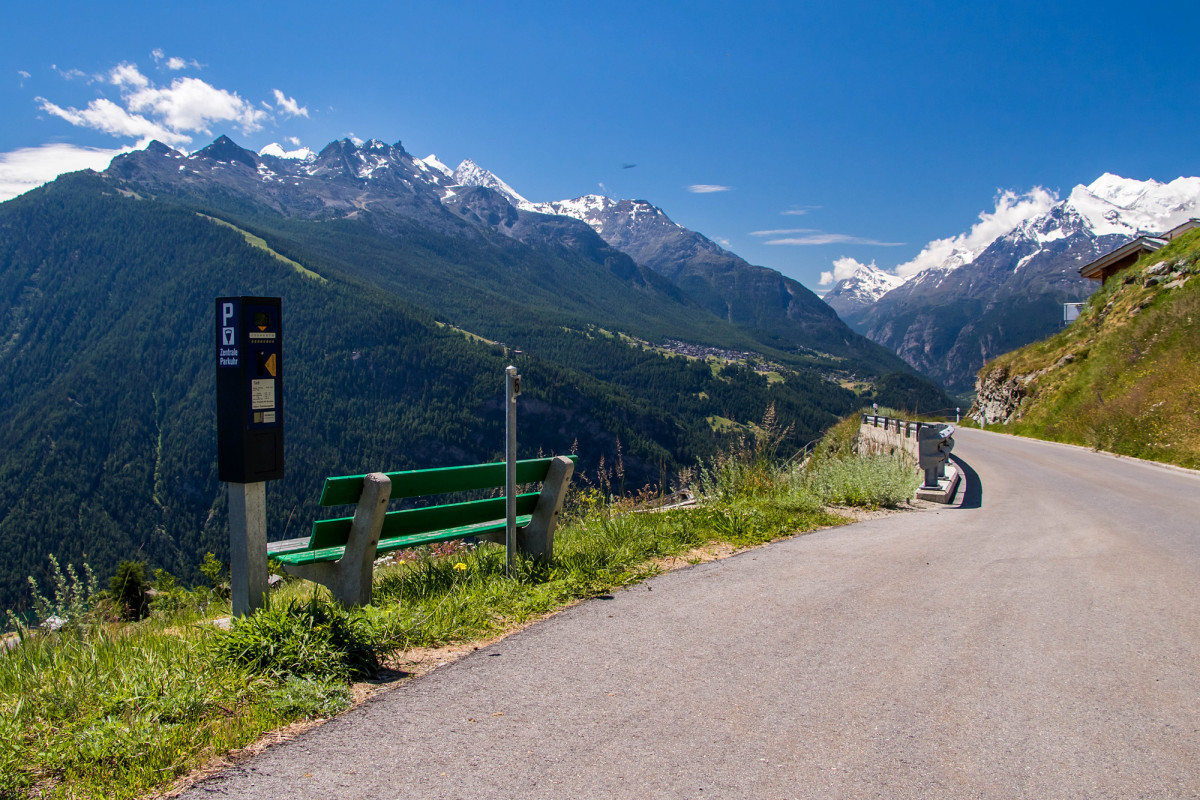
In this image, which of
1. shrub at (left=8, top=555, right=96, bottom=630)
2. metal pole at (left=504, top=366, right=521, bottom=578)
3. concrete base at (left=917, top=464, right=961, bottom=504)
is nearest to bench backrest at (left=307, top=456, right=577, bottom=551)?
metal pole at (left=504, top=366, right=521, bottom=578)

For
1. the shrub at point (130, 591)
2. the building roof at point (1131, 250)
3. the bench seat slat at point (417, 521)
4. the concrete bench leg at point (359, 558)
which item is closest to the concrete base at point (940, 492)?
the bench seat slat at point (417, 521)

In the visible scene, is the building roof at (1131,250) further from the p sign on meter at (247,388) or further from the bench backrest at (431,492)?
the p sign on meter at (247,388)

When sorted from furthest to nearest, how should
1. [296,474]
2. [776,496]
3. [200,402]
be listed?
[200,402]
[296,474]
[776,496]

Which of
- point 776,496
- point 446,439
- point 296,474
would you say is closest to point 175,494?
point 296,474

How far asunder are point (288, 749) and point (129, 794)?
60 centimetres

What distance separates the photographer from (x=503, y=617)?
509cm

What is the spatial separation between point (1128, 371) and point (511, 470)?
25.2 metres

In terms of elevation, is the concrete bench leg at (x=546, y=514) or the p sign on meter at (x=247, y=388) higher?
the p sign on meter at (x=247, y=388)

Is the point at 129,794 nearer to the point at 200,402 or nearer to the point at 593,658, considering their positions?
the point at 593,658

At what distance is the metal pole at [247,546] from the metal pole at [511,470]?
177 centimetres

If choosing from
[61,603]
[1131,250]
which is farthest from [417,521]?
[1131,250]

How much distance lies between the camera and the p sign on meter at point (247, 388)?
163 inches

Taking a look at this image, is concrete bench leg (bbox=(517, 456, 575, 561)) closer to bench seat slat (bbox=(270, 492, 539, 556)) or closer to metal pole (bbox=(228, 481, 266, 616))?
bench seat slat (bbox=(270, 492, 539, 556))

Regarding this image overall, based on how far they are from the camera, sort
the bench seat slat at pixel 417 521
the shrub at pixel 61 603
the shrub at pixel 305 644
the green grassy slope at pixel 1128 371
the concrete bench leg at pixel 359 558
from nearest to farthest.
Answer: the shrub at pixel 305 644 < the shrub at pixel 61 603 < the concrete bench leg at pixel 359 558 < the bench seat slat at pixel 417 521 < the green grassy slope at pixel 1128 371
